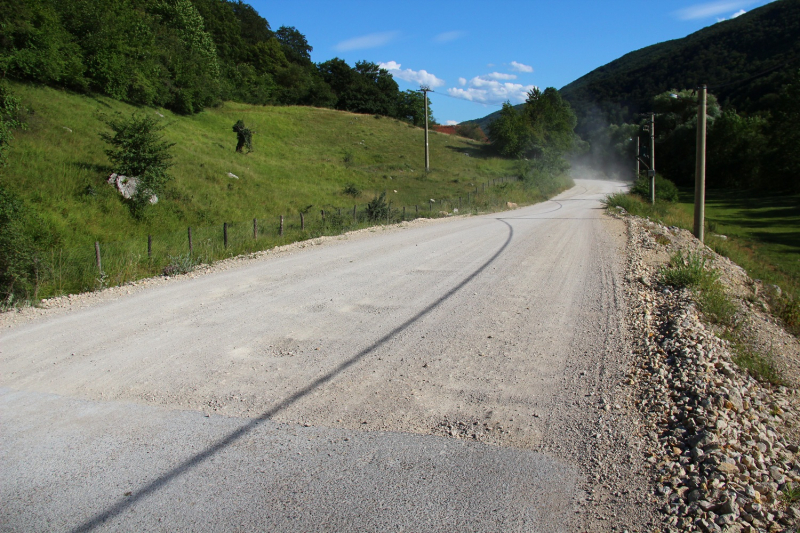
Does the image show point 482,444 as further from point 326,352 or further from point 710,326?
point 710,326

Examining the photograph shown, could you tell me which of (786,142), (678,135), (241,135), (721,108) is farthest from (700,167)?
(721,108)

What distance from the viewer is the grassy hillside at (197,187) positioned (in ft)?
47.0

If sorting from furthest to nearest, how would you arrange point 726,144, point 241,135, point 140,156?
point 726,144 < point 241,135 < point 140,156

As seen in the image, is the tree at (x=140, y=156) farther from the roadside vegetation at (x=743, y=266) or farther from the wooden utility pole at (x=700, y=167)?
the wooden utility pole at (x=700, y=167)

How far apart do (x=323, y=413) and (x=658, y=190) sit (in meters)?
49.7

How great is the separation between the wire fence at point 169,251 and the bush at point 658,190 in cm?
2628

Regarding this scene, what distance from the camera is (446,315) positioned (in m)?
8.22

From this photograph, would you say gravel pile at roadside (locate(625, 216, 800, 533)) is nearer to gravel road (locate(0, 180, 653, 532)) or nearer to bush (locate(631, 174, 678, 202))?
gravel road (locate(0, 180, 653, 532))

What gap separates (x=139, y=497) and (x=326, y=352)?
3.12 m

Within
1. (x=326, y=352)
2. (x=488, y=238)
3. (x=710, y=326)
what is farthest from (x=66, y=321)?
(x=488, y=238)

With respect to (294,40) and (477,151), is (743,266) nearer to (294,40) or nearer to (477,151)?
(477,151)

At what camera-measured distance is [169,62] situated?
1971 inches

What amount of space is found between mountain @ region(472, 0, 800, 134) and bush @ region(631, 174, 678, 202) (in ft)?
132

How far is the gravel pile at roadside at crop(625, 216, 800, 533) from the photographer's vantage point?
11.1ft
